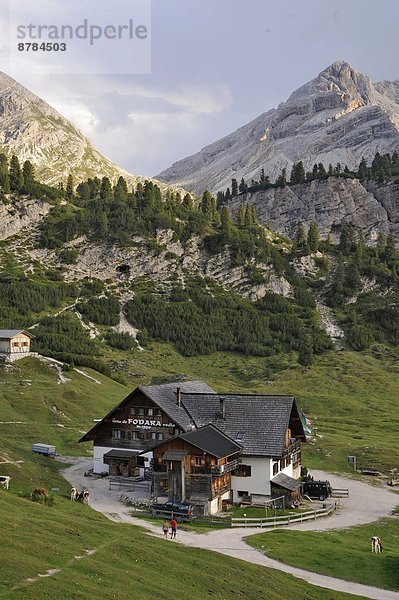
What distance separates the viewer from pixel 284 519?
58.3 meters

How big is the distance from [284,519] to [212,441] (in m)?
10.3

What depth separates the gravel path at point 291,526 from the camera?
134ft

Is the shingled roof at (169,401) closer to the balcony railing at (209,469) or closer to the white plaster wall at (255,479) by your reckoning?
the balcony railing at (209,469)

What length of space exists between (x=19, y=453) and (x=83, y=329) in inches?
3906

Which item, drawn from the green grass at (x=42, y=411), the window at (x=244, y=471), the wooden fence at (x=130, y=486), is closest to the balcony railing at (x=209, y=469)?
the window at (x=244, y=471)

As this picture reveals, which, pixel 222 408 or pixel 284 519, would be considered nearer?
pixel 284 519

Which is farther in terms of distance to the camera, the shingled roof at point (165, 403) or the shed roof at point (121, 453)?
the shed roof at point (121, 453)

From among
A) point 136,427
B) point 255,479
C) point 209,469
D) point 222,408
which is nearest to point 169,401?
point 136,427

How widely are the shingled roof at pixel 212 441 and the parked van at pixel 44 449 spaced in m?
19.3

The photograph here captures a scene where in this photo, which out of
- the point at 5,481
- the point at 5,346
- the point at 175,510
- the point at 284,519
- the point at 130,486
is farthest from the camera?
the point at 5,346

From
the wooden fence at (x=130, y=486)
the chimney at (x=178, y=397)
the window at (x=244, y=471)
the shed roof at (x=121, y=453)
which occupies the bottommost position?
the wooden fence at (x=130, y=486)

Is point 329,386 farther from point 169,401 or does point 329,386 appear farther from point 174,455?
point 174,455

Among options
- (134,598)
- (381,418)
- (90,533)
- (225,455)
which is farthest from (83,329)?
(134,598)

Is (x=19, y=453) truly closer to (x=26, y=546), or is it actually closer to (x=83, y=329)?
(x=26, y=546)
